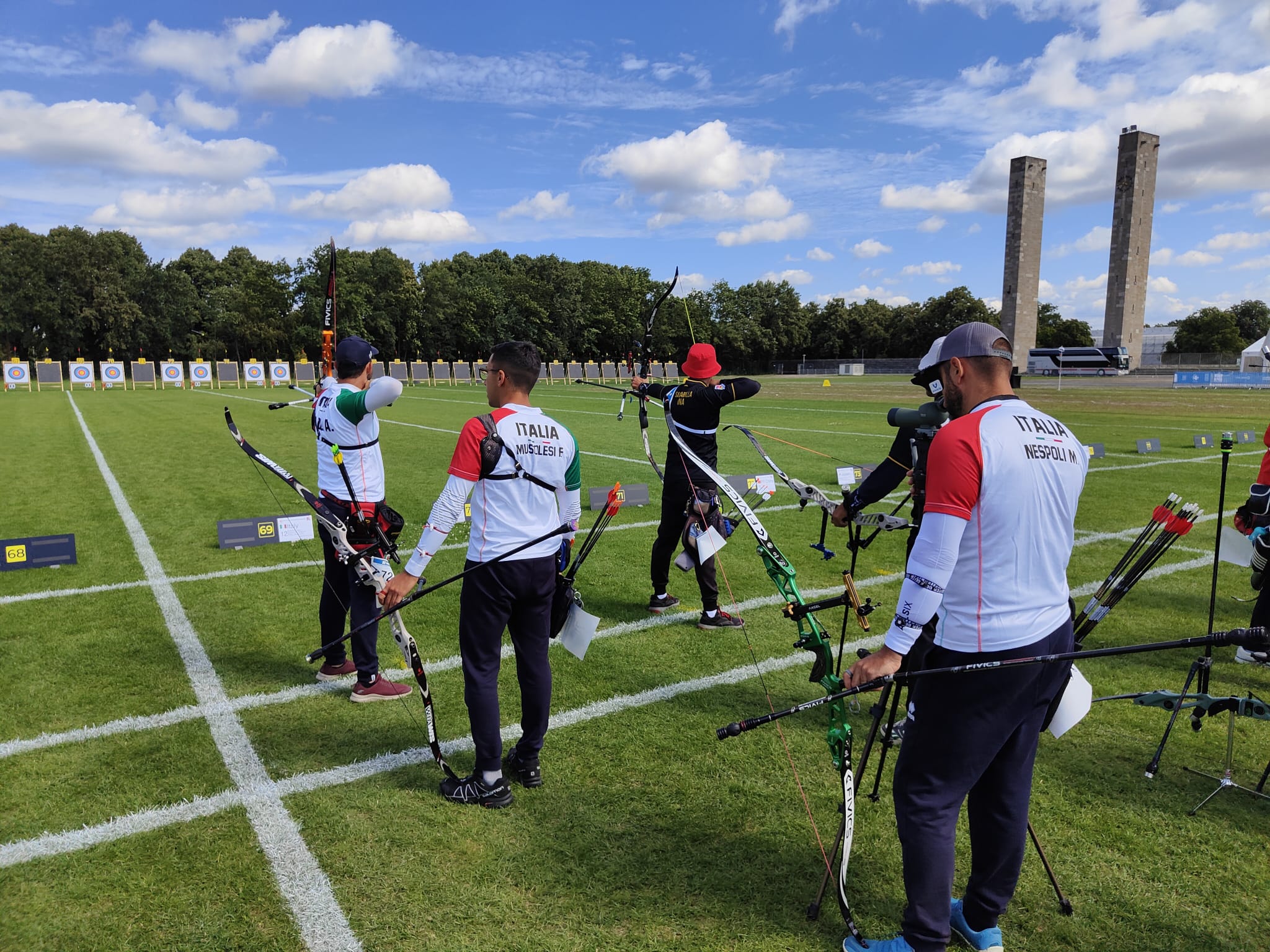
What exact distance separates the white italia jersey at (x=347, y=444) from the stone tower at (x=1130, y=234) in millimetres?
65261

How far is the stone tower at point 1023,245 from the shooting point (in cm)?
5700

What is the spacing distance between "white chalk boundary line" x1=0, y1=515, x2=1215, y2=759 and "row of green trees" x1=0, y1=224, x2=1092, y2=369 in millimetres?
44489

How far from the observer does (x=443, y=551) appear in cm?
893

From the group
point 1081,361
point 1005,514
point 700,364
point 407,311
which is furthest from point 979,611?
point 407,311

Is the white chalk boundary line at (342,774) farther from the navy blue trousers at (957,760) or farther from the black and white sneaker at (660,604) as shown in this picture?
the navy blue trousers at (957,760)

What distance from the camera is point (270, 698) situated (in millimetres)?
4949

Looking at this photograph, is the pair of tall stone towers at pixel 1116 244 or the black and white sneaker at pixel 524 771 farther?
the pair of tall stone towers at pixel 1116 244

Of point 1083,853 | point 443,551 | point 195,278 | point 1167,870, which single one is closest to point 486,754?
point 1083,853

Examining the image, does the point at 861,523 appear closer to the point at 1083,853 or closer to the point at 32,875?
the point at 1083,853

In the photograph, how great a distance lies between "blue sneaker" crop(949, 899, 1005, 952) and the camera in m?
2.74

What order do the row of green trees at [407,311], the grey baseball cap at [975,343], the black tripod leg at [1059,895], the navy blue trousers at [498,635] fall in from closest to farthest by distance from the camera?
1. the grey baseball cap at [975,343]
2. the black tripod leg at [1059,895]
3. the navy blue trousers at [498,635]
4. the row of green trees at [407,311]

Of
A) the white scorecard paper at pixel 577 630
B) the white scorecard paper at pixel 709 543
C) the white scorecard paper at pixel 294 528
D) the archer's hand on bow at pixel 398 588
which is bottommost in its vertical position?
the white scorecard paper at pixel 294 528

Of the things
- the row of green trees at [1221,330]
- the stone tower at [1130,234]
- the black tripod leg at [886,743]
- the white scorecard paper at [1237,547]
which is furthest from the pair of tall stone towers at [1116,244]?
the black tripod leg at [886,743]

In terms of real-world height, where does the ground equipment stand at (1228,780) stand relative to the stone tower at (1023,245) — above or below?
below
